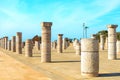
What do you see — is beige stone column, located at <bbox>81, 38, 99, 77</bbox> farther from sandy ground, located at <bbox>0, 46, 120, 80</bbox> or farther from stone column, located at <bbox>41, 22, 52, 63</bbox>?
stone column, located at <bbox>41, 22, 52, 63</bbox>

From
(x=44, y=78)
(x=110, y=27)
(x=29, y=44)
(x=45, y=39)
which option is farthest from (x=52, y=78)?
(x=29, y=44)

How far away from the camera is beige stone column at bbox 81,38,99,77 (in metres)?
12.7

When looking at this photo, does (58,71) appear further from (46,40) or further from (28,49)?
(28,49)

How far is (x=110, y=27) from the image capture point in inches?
867

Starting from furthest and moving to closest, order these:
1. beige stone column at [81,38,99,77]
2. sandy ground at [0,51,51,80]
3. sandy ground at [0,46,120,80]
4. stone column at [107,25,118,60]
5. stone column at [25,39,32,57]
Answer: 1. stone column at [25,39,32,57]
2. stone column at [107,25,118,60]
3. beige stone column at [81,38,99,77]
4. sandy ground at [0,46,120,80]
5. sandy ground at [0,51,51,80]

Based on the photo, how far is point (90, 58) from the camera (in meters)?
12.9

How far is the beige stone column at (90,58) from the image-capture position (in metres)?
12.7

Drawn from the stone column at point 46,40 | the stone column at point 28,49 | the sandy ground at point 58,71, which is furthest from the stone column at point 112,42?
the stone column at point 28,49

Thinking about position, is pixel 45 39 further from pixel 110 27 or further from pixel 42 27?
pixel 110 27

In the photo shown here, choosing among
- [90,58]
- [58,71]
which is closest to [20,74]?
[58,71]

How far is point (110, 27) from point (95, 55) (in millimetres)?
9483

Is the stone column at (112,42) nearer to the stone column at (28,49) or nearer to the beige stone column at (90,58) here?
the stone column at (28,49)

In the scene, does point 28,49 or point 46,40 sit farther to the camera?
point 28,49

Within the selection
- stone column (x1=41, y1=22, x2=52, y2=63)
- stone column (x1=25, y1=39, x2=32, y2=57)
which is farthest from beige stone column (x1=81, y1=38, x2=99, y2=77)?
stone column (x1=25, y1=39, x2=32, y2=57)
